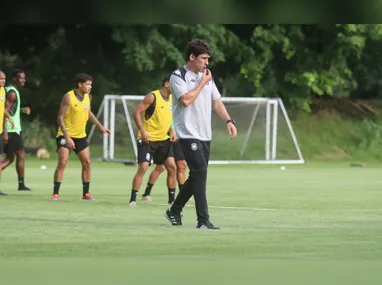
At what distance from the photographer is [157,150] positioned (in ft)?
50.6

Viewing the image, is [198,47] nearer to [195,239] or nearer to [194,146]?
[194,146]

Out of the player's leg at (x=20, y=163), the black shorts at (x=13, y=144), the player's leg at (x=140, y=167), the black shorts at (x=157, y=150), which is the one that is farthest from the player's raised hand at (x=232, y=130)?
the black shorts at (x=13, y=144)

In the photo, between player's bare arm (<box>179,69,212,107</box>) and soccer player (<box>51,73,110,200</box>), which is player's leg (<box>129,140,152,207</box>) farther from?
player's bare arm (<box>179,69,212,107</box>)

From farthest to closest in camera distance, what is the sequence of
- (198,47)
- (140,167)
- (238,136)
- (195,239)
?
(238,136) < (140,167) < (198,47) < (195,239)

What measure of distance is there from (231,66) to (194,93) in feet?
104

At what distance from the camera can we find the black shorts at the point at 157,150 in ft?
49.5

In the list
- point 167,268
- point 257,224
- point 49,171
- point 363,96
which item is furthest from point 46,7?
point 363,96

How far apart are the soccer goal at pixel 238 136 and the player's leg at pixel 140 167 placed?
17756mm

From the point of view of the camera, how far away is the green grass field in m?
5.48

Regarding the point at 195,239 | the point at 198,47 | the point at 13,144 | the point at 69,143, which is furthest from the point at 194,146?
the point at 13,144

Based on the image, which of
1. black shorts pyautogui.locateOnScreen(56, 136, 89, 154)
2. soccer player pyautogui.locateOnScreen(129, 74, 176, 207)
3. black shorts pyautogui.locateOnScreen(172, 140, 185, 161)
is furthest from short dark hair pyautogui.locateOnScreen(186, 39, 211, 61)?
black shorts pyautogui.locateOnScreen(56, 136, 89, 154)

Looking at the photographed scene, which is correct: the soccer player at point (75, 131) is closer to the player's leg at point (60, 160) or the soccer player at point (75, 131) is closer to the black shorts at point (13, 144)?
the player's leg at point (60, 160)

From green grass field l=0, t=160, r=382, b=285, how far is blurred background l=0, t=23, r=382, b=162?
60.7 feet

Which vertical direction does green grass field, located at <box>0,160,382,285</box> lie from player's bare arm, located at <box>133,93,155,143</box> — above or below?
below
